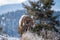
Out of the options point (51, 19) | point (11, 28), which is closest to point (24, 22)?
point (51, 19)

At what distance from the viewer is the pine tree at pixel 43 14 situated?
4325 mm

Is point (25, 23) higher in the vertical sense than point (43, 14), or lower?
lower

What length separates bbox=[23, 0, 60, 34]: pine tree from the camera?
4.33 m

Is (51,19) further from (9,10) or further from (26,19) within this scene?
(9,10)

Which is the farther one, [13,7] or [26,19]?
[13,7]

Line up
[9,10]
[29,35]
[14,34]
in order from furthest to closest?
[9,10] < [14,34] < [29,35]

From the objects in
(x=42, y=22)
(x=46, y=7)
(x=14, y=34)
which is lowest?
(x=14, y=34)

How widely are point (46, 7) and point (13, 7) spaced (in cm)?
166

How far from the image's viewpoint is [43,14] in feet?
14.4

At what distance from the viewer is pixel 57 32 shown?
14.3 feet

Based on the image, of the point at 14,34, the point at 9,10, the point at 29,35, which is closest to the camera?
the point at 29,35

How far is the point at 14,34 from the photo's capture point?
511 centimetres

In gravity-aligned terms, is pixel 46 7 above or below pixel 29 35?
above

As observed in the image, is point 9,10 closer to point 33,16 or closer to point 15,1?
point 15,1
